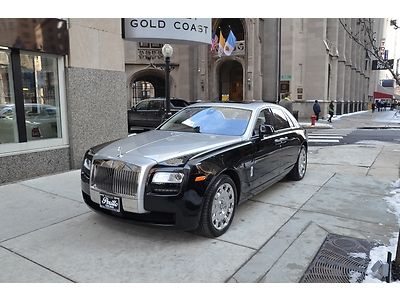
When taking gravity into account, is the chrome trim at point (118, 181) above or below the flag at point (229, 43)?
below

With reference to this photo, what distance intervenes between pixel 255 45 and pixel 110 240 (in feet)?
91.1

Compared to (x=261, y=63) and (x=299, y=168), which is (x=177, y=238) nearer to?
(x=299, y=168)

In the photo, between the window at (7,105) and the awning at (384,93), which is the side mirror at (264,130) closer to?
the window at (7,105)

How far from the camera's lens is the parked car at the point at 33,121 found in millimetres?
6965

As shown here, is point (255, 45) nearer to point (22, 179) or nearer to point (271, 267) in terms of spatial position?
point (22, 179)

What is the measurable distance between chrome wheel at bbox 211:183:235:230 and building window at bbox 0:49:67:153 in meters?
4.63

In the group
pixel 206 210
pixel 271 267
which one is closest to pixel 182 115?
pixel 206 210

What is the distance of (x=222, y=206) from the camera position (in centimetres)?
441

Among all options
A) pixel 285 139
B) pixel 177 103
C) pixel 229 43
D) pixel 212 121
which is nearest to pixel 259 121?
pixel 212 121

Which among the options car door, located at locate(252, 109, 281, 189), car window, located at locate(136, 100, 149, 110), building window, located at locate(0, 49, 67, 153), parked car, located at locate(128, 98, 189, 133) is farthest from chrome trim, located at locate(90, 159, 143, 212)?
car window, located at locate(136, 100, 149, 110)

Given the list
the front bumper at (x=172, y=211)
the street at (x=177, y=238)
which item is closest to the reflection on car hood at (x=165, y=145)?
the front bumper at (x=172, y=211)

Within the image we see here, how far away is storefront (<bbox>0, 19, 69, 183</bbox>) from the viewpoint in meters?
6.81

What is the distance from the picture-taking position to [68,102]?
7812mm

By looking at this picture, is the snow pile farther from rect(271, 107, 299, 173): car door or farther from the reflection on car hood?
rect(271, 107, 299, 173): car door
